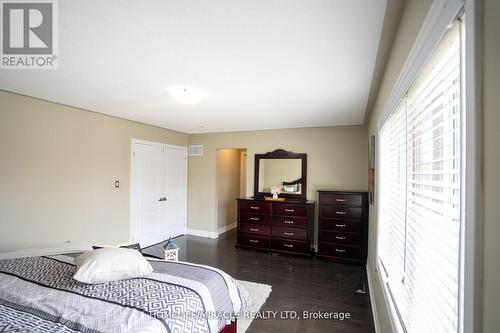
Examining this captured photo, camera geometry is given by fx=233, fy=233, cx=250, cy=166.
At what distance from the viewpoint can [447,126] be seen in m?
0.84

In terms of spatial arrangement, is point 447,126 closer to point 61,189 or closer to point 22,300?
point 22,300

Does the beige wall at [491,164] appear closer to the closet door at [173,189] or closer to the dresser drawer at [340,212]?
the dresser drawer at [340,212]

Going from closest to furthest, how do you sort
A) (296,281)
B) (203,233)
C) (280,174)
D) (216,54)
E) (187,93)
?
(216,54)
(187,93)
(296,281)
(280,174)
(203,233)

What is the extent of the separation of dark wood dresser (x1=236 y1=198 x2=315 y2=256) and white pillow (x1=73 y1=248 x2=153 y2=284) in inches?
115

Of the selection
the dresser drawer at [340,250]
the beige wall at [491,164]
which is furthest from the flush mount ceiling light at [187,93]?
the dresser drawer at [340,250]

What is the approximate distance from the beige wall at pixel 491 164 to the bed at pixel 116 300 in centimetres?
134

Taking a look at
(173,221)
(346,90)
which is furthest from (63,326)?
(173,221)

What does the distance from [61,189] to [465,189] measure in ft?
13.5

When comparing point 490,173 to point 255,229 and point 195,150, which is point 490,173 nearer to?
point 255,229

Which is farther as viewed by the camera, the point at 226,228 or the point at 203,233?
the point at 226,228

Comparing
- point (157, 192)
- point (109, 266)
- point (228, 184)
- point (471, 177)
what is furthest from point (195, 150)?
point (471, 177)

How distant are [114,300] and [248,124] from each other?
11.6 feet

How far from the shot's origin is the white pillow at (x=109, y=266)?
1.54 metres

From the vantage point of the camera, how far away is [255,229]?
14.8 feet
